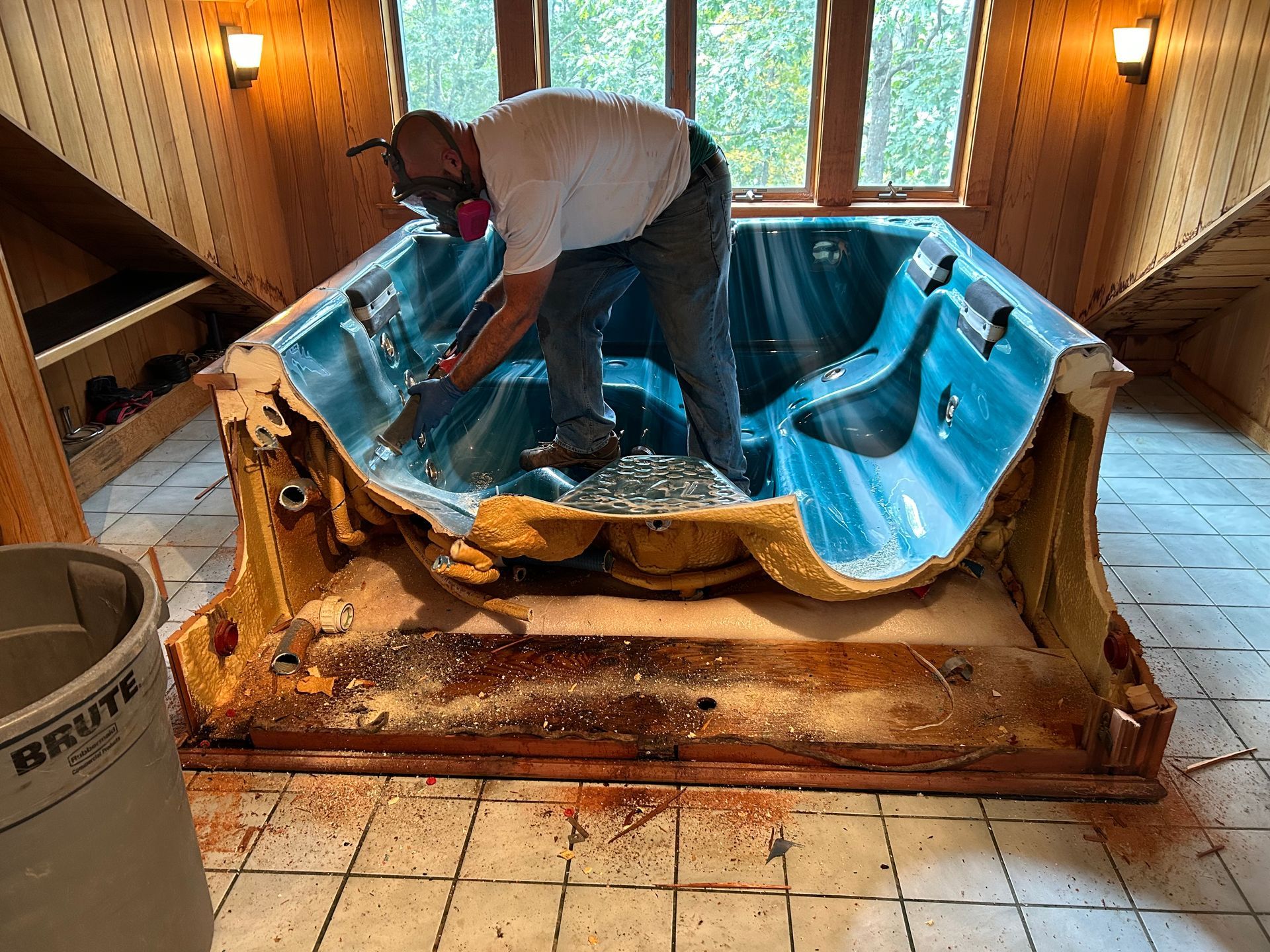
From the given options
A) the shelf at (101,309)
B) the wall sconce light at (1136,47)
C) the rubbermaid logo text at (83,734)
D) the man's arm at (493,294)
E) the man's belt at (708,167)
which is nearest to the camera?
the rubbermaid logo text at (83,734)

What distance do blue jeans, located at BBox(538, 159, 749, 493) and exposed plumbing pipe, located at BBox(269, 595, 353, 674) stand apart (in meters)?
0.77

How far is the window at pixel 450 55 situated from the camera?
12.2 ft

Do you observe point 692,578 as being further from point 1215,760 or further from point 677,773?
point 1215,760

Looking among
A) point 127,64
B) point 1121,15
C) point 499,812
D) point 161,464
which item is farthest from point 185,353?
point 1121,15

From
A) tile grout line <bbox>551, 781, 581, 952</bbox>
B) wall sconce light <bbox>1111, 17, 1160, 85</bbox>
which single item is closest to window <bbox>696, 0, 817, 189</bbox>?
wall sconce light <bbox>1111, 17, 1160, 85</bbox>

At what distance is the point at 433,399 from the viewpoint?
2.14m

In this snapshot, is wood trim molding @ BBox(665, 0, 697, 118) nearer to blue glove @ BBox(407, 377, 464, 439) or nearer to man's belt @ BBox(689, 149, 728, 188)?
man's belt @ BBox(689, 149, 728, 188)

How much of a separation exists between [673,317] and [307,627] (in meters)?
1.11

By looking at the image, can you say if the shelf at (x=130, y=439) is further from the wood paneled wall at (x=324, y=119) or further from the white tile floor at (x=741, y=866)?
the white tile floor at (x=741, y=866)

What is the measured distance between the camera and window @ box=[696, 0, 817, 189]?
3.69 m

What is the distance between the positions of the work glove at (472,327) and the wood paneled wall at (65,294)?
4.53ft

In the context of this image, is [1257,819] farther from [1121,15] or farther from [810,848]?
[1121,15]

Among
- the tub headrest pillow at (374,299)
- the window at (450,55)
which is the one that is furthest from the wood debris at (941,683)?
the window at (450,55)

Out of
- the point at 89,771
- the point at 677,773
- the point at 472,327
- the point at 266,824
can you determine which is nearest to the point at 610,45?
the point at 472,327
